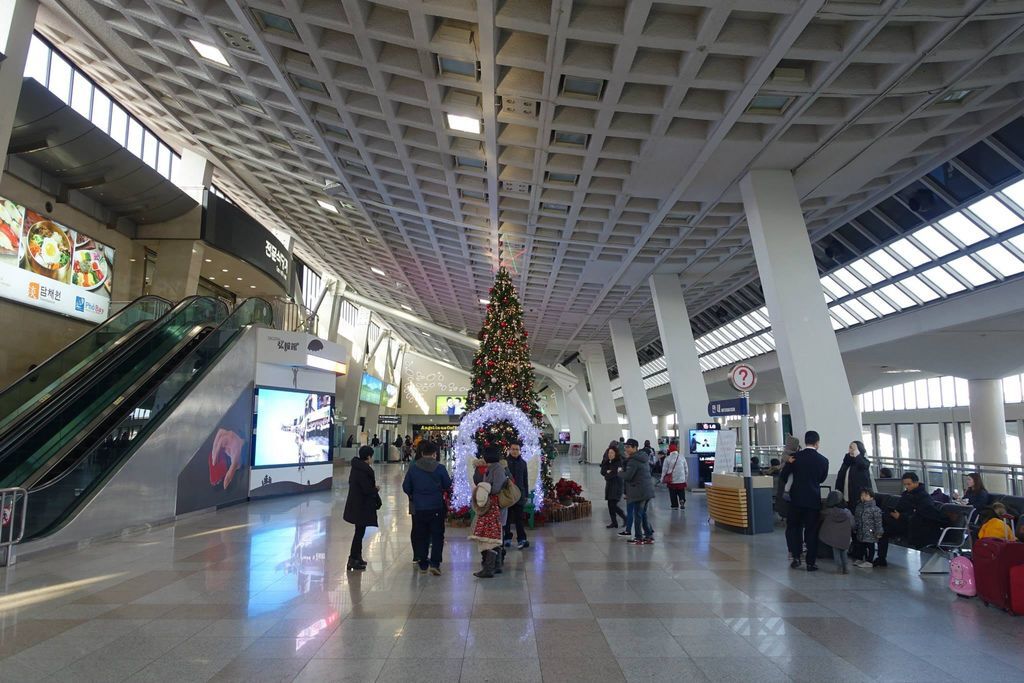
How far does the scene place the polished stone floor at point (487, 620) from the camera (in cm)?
406

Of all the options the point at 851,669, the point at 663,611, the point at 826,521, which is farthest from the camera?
the point at 826,521

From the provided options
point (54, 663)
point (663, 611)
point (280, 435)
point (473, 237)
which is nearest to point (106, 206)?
point (280, 435)

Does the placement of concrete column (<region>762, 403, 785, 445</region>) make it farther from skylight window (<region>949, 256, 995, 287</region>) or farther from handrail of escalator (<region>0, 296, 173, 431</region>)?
handrail of escalator (<region>0, 296, 173, 431</region>)

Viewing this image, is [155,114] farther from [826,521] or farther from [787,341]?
[826,521]

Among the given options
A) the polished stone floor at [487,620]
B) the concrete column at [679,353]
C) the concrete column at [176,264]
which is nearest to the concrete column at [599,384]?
the concrete column at [679,353]

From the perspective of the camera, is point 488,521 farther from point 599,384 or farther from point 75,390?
point 599,384

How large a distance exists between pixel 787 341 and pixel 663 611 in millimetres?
7870

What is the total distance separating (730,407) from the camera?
11695 millimetres

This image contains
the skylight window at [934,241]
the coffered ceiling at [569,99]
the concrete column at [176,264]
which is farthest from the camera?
the concrete column at [176,264]

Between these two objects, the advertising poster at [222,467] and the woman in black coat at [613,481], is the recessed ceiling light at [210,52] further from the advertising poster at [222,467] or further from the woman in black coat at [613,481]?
the woman in black coat at [613,481]

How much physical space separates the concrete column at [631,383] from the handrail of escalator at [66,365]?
18.6 metres

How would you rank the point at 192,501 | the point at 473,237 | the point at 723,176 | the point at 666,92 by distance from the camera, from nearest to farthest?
the point at 666,92 → the point at 192,501 → the point at 723,176 → the point at 473,237

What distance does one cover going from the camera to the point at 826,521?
7.30m

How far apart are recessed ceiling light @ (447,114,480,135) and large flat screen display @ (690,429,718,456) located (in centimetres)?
1185
